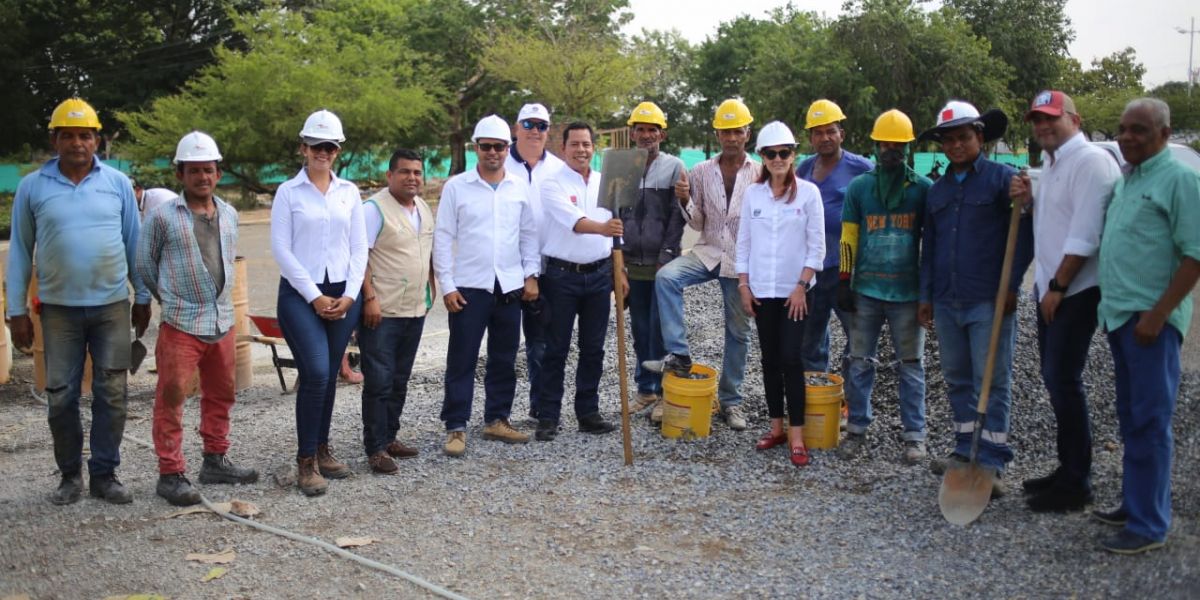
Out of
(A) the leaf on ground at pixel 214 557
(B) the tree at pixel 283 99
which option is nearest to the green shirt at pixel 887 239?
(A) the leaf on ground at pixel 214 557

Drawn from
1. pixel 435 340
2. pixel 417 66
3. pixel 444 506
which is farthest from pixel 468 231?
pixel 417 66

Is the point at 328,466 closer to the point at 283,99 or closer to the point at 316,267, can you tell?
the point at 316,267

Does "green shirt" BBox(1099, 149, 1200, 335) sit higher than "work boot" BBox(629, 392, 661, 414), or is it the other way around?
"green shirt" BBox(1099, 149, 1200, 335)

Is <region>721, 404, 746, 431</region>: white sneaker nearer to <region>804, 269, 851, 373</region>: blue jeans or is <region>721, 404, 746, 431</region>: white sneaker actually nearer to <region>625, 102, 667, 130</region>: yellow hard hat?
<region>804, 269, 851, 373</region>: blue jeans

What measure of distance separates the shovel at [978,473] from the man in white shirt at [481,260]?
2771 mm

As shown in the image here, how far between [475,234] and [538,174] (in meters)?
0.80

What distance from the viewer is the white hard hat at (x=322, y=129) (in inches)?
222

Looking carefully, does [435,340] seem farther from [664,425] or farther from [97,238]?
[97,238]

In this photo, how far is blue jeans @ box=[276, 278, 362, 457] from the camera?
5656mm

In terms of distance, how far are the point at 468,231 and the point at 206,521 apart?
225 centimetres

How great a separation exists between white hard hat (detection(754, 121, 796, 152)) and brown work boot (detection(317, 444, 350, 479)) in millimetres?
3091

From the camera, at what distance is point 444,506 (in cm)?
560

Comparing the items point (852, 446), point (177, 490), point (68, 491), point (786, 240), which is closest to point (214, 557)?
point (177, 490)

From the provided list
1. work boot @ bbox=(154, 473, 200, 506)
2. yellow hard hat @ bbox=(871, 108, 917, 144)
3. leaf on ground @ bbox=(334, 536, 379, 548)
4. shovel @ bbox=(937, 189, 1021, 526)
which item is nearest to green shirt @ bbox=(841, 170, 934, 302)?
yellow hard hat @ bbox=(871, 108, 917, 144)
